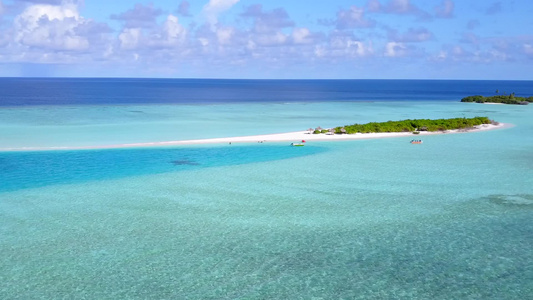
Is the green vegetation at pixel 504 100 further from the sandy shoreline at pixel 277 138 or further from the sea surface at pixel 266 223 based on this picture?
the sea surface at pixel 266 223

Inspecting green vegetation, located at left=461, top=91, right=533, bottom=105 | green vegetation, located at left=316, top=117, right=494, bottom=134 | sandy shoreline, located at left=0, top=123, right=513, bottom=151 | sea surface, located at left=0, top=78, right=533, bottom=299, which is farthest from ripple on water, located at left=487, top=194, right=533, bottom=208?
green vegetation, located at left=461, top=91, right=533, bottom=105

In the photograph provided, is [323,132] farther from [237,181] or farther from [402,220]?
[402,220]

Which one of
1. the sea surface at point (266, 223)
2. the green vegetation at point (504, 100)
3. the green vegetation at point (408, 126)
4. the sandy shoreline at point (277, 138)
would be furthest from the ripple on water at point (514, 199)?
the green vegetation at point (504, 100)

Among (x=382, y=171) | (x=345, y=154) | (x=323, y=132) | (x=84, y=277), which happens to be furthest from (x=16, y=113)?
(x=84, y=277)

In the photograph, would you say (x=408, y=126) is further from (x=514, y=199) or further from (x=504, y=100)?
(x=504, y=100)

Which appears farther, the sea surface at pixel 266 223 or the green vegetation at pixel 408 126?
the green vegetation at pixel 408 126

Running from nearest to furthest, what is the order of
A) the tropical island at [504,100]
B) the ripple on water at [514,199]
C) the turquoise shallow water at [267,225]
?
the turquoise shallow water at [267,225] < the ripple on water at [514,199] < the tropical island at [504,100]
